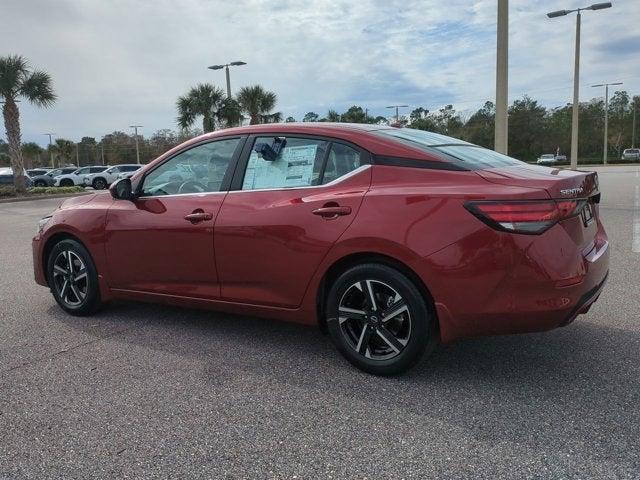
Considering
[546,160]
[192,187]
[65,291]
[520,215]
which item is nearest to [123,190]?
[192,187]

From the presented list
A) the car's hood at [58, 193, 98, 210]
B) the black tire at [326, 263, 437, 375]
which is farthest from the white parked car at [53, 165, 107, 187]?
the black tire at [326, 263, 437, 375]

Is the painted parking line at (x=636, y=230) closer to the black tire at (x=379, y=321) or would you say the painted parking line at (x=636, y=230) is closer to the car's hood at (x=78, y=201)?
the black tire at (x=379, y=321)

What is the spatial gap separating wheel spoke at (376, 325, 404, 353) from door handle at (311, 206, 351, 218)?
2.41ft

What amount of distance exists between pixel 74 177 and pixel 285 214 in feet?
128

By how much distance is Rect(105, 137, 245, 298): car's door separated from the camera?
4121 millimetres

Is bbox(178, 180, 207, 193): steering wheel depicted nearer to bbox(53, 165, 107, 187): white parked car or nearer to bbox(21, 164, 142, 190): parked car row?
bbox(21, 164, 142, 190): parked car row

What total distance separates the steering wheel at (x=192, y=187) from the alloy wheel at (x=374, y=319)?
1.46 metres

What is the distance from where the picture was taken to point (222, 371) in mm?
3699

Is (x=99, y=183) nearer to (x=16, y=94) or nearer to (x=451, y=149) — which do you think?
(x=16, y=94)

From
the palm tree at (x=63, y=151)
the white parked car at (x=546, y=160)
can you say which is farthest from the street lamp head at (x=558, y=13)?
the palm tree at (x=63, y=151)

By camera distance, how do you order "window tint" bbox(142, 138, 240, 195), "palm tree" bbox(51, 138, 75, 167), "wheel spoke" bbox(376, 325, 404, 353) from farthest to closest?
"palm tree" bbox(51, 138, 75, 167) < "window tint" bbox(142, 138, 240, 195) < "wheel spoke" bbox(376, 325, 404, 353)

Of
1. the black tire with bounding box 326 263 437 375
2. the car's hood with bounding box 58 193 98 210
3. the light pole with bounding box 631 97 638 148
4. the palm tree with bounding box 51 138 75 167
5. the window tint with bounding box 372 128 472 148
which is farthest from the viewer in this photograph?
the palm tree with bounding box 51 138 75 167

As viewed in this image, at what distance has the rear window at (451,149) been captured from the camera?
3494mm

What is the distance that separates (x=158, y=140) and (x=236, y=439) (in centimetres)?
9384
